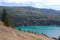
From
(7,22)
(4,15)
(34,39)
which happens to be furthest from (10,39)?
(4,15)

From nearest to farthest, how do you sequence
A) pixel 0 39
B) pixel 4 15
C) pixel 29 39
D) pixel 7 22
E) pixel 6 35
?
pixel 0 39 < pixel 6 35 < pixel 29 39 < pixel 7 22 < pixel 4 15

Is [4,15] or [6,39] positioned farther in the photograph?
[4,15]

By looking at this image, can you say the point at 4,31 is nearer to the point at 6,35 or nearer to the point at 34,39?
the point at 6,35

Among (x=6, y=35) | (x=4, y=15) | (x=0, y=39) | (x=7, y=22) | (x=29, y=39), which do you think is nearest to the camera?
(x=0, y=39)

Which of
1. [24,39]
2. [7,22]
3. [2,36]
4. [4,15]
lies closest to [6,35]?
[2,36]

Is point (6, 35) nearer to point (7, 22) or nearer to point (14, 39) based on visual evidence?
point (14, 39)

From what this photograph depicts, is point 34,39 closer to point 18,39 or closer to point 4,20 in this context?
point 18,39

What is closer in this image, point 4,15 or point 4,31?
point 4,31

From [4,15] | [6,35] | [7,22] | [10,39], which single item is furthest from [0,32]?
[4,15]
